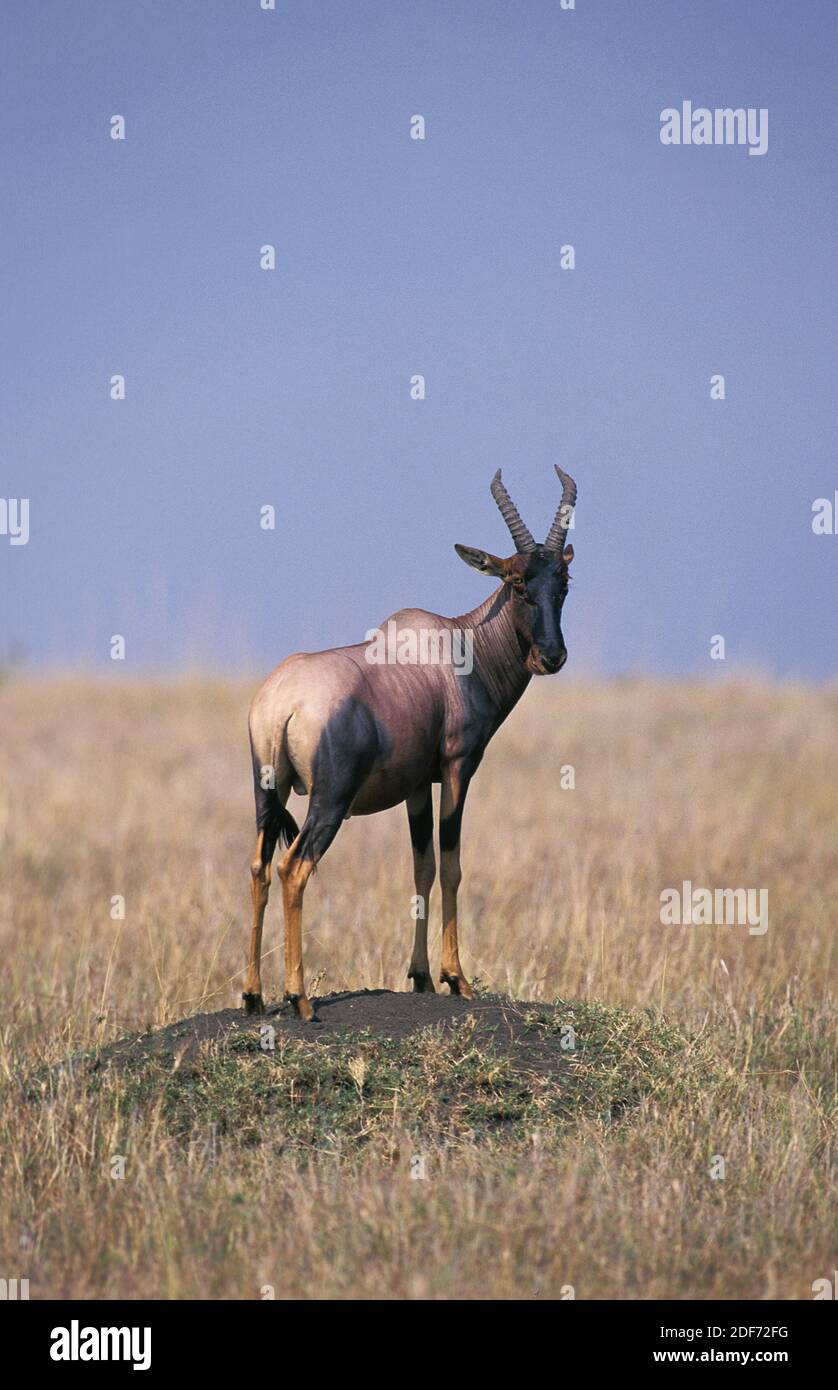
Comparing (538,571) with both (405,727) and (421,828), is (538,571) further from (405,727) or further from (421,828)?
(421,828)

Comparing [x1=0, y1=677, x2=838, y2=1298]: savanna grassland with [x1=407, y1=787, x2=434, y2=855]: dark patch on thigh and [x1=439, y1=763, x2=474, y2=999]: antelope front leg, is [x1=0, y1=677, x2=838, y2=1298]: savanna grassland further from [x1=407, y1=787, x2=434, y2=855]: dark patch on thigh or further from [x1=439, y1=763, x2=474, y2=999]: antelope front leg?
[x1=407, y1=787, x2=434, y2=855]: dark patch on thigh

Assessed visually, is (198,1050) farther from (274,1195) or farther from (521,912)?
(521,912)

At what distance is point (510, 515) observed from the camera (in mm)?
8695

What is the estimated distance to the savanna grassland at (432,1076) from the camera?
690 centimetres

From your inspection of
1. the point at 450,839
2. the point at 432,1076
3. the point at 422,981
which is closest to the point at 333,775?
the point at 450,839

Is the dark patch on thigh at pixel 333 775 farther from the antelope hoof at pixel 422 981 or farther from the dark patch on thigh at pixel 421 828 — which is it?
the antelope hoof at pixel 422 981

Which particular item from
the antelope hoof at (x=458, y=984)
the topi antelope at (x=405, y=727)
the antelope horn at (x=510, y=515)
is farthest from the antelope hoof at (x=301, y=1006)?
the antelope horn at (x=510, y=515)

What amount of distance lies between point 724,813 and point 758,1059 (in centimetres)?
1007

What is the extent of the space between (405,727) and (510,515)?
131 cm

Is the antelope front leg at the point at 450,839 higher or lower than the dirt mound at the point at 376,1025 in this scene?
higher

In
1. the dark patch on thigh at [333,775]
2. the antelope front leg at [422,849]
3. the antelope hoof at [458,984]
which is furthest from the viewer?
the antelope hoof at [458,984]

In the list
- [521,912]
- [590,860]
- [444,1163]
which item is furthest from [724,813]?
[444,1163]

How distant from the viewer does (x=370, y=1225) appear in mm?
6949

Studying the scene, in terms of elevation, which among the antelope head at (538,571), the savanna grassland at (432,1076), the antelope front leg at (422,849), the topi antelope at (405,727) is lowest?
the savanna grassland at (432,1076)
